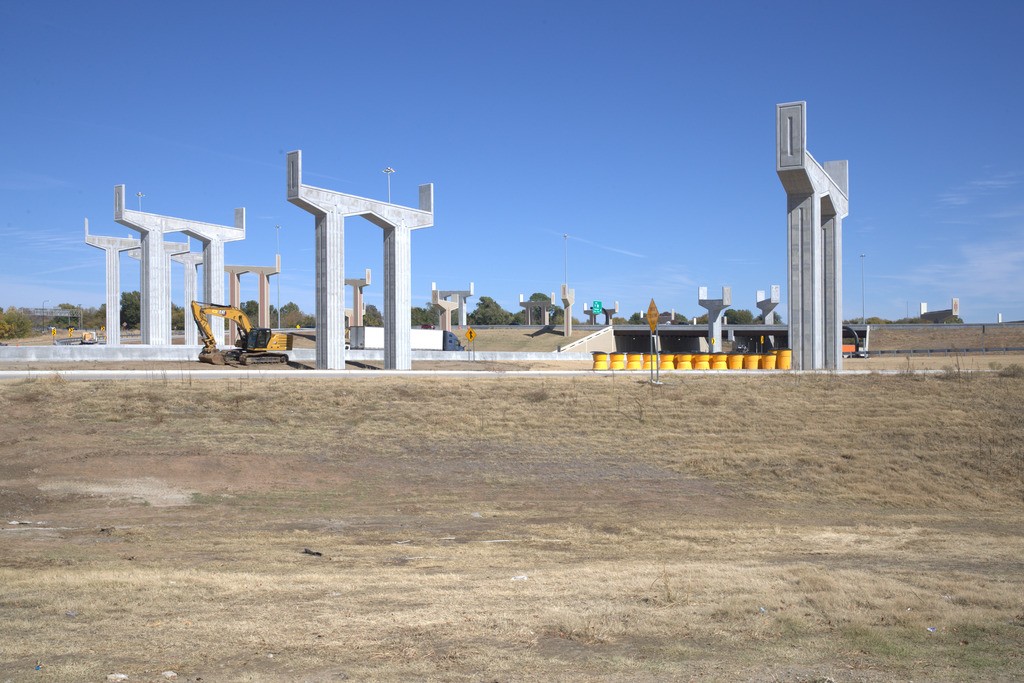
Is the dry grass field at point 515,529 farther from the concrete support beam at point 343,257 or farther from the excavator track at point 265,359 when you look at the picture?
the excavator track at point 265,359

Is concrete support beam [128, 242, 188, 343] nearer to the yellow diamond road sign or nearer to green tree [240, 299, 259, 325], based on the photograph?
the yellow diamond road sign

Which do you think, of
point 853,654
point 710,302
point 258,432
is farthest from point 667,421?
point 710,302

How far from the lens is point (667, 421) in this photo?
933 inches

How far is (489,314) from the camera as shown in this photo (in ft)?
487

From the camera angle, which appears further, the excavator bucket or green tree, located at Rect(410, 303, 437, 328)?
green tree, located at Rect(410, 303, 437, 328)

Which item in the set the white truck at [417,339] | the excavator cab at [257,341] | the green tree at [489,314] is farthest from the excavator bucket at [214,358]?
the green tree at [489,314]

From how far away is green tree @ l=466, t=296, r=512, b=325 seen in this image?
147125mm

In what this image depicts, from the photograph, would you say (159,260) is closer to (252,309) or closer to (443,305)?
(443,305)

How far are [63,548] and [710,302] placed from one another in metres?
67.0

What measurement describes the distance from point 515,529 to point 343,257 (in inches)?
1088

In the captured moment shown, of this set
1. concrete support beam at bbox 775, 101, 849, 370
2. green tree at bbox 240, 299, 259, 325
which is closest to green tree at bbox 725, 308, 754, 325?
green tree at bbox 240, 299, 259, 325

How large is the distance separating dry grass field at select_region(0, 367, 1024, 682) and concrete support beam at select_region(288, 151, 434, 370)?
1117cm

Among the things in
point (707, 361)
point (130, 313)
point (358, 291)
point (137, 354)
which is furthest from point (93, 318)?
point (707, 361)

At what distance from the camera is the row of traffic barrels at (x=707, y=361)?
38062mm
